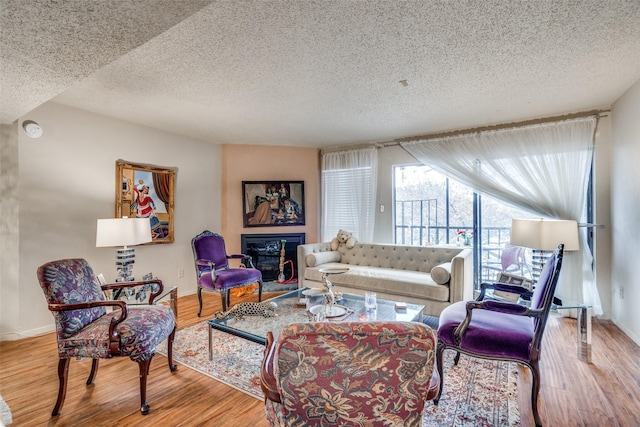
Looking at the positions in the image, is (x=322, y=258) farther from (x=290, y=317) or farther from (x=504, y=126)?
(x=504, y=126)

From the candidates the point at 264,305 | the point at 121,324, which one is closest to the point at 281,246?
the point at 264,305

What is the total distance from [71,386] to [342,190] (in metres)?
3.91

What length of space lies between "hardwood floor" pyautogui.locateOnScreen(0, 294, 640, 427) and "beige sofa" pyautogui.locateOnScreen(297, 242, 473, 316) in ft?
3.02

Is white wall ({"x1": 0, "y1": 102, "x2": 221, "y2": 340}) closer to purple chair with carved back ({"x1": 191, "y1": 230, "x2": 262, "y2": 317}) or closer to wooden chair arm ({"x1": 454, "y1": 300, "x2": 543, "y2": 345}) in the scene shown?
purple chair with carved back ({"x1": 191, "y1": 230, "x2": 262, "y2": 317})

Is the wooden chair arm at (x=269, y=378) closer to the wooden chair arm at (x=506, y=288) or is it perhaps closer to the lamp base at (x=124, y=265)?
the wooden chair arm at (x=506, y=288)

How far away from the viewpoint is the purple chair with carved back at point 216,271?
3.43 metres

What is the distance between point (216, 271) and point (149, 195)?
1340 mm

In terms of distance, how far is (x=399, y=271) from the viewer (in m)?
3.79

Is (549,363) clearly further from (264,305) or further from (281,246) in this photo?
(281,246)

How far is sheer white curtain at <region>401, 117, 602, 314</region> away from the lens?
3.29 metres

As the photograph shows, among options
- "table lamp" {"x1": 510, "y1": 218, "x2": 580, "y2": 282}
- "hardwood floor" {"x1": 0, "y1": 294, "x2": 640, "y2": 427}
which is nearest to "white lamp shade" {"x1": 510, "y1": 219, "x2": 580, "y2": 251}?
"table lamp" {"x1": 510, "y1": 218, "x2": 580, "y2": 282}

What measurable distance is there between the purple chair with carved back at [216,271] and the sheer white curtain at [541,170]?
2977 mm

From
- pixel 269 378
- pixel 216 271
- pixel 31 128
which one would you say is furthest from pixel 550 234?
pixel 31 128

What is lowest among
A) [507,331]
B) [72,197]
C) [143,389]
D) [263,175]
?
[143,389]
